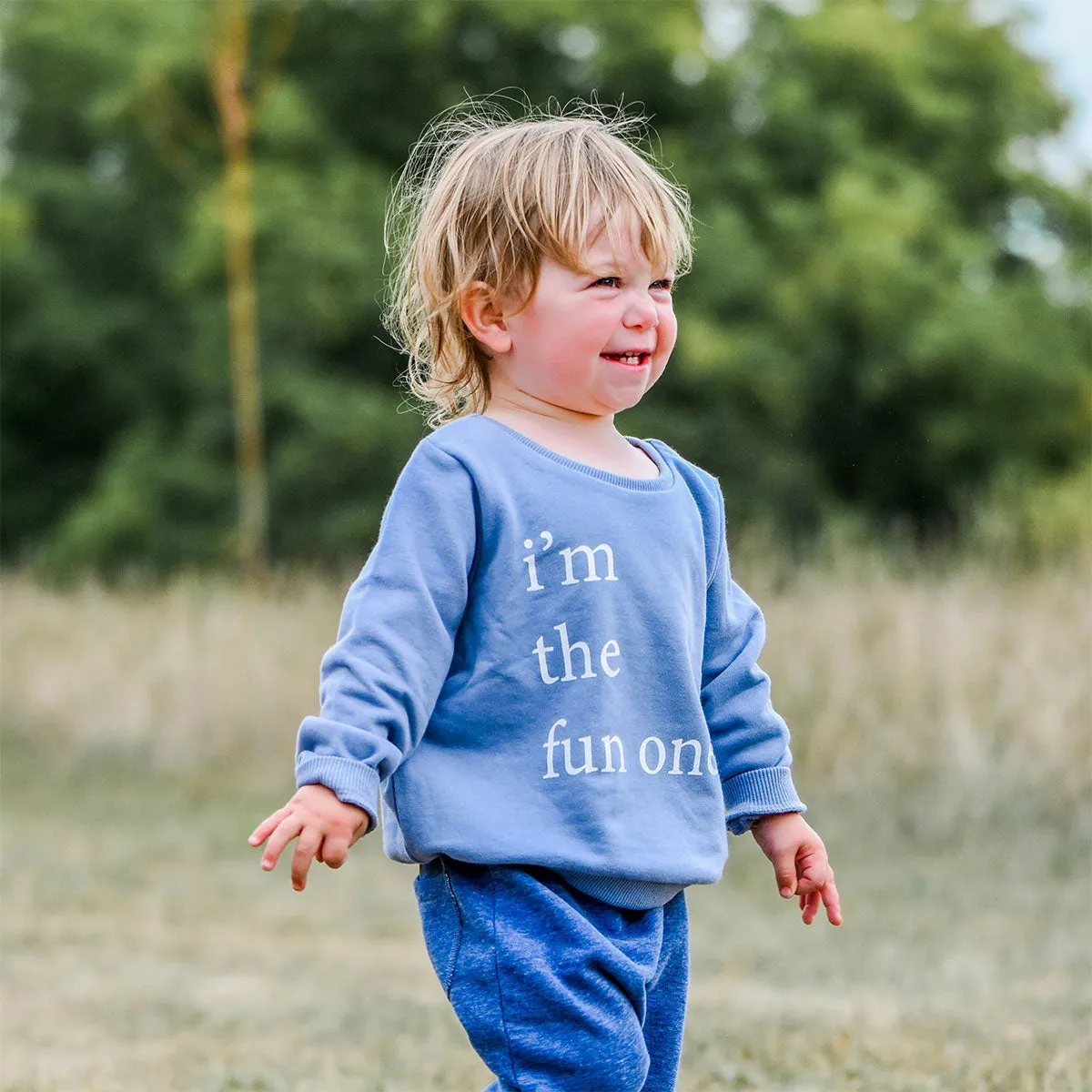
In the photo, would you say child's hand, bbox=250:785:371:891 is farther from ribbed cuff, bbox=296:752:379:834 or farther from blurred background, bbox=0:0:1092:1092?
blurred background, bbox=0:0:1092:1092

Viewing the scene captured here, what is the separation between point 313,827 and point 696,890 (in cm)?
479

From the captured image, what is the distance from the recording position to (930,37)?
18250 mm

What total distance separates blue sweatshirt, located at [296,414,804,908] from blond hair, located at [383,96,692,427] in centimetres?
19

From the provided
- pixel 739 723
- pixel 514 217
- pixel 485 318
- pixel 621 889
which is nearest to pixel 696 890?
pixel 739 723

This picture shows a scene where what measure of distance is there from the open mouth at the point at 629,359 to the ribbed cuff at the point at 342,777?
672mm

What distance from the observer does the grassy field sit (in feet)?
12.7

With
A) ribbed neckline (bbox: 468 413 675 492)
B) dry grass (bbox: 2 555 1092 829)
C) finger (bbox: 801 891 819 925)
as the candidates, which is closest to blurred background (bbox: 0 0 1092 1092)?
dry grass (bbox: 2 555 1092 829)

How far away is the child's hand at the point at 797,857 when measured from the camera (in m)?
2.39

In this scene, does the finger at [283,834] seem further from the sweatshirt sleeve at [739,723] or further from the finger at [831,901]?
the finger at [831,901]

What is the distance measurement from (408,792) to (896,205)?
48.3 feet

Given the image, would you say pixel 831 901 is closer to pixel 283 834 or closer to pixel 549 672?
pixel 549 672

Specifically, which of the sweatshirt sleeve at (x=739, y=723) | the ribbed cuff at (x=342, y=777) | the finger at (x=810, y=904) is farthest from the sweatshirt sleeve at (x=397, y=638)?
the finger at (x=810, y=904)

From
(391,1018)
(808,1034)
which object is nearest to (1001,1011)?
(808,1034)

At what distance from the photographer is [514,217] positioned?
223cm
